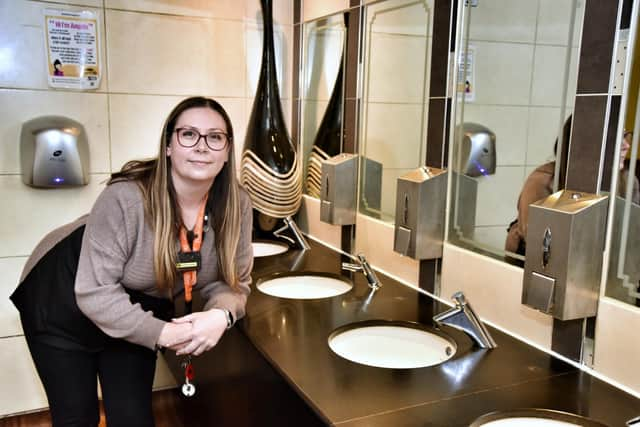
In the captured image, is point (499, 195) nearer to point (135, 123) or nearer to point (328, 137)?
point (328, 137)

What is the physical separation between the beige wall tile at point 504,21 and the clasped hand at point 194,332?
0.99 meters

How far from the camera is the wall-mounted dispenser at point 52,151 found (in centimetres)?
223

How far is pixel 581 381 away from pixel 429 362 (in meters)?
→ 0.38

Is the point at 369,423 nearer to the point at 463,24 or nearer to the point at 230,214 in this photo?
the point at 230,214

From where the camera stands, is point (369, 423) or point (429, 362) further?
point (429, 362)

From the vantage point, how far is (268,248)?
241 cm

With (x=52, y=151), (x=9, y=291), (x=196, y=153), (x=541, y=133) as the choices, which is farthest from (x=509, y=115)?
(x=9, y=291)

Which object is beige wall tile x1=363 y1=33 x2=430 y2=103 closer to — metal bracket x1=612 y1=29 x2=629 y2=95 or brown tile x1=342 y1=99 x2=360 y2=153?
brown tile x1=342 y1=99 x2=360 y2=153

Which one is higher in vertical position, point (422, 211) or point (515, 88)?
point (515, 88)

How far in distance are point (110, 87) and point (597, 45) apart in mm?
1878

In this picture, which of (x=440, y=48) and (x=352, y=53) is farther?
(x=352, y=53)

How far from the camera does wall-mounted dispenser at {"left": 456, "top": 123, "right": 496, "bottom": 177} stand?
4.96 ft

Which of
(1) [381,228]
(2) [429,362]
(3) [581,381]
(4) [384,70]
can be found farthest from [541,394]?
(4) [384,70]

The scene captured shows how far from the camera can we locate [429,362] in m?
1.46
